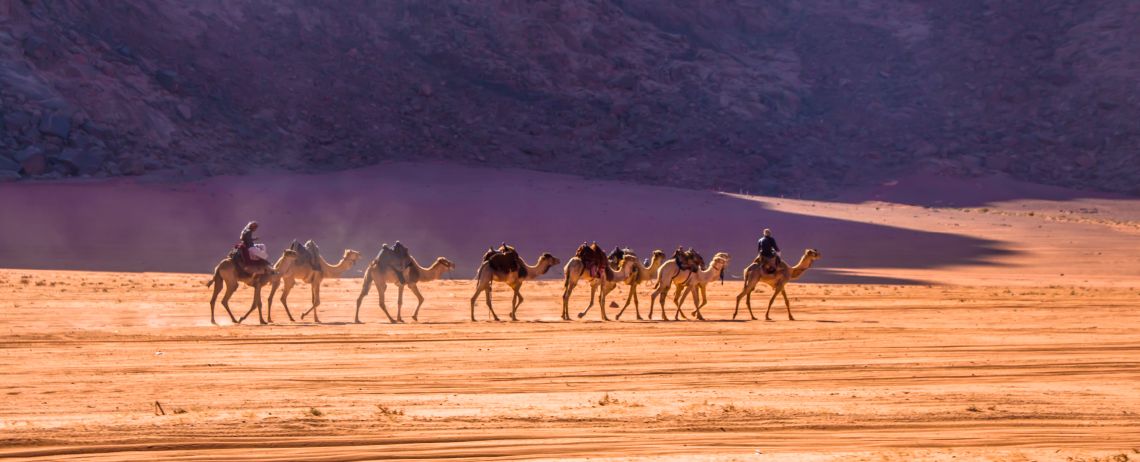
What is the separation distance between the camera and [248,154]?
6212 cm

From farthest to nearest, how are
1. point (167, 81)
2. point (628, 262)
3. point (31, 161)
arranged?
1. point (167, 81)
2. point (31, 161)
3. point (628, 262)

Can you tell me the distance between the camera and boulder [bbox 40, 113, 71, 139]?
186ft

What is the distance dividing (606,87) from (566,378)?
5484cm

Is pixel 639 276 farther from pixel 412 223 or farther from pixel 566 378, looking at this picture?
pixel 412 223

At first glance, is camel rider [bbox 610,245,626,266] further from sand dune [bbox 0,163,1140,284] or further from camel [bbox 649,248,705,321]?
sand dune [bbox 0,163,1140,284]

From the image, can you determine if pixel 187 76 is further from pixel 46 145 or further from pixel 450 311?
pixel 450 311

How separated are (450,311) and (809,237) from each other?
86.2ft

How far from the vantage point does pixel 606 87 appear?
69.3 meters

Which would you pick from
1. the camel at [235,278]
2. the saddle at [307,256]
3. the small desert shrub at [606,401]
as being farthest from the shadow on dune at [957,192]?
the small desert shrub at [606,401]

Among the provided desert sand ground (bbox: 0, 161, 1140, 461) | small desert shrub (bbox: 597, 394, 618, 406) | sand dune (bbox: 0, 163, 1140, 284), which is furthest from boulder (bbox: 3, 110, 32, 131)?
small desert shrub (bbox: 597, 394, 618, 406)

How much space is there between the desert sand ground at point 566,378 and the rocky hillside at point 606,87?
3099cm

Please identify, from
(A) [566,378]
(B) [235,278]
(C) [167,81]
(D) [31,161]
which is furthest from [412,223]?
(A) [566,378]

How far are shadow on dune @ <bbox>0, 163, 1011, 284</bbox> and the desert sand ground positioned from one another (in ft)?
36.3

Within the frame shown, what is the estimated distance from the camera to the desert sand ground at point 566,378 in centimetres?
1124
